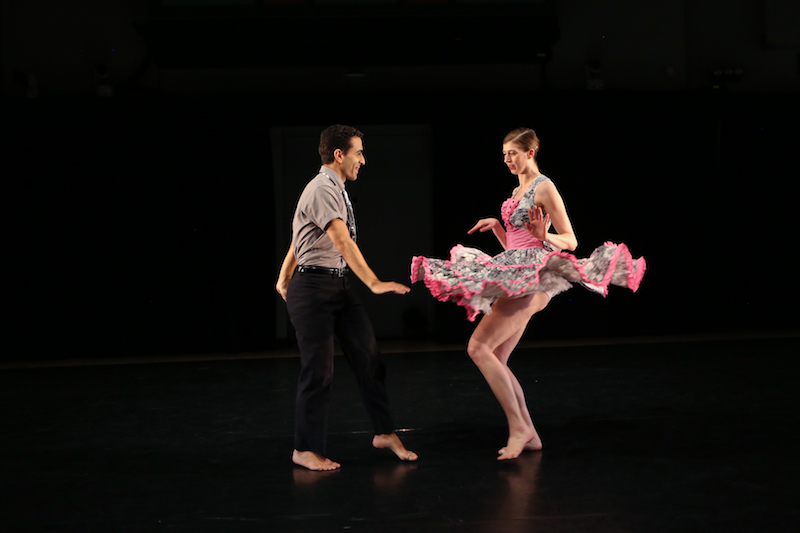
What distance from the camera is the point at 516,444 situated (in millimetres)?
3438

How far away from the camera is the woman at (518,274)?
3266mm

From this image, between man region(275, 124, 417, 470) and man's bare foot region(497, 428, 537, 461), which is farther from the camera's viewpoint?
man's bare foot region(497, 428, 537, 461)

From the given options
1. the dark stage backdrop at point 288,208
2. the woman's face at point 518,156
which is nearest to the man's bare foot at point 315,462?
the woman's face at point 518,156

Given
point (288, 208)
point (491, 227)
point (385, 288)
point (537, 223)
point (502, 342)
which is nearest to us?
point (385, 288)

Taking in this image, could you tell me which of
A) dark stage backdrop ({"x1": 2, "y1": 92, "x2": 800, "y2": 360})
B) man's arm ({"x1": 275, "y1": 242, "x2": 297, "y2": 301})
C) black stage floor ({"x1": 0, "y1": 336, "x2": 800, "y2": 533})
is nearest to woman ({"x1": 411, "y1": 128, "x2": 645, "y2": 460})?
black stage floor ({"x1": 0, "y1": 336, "x2": 800, "y2": 533})

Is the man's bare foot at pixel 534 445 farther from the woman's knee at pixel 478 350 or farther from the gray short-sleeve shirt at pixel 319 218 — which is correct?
the gray short-sleeve shirt at pixel 319 218

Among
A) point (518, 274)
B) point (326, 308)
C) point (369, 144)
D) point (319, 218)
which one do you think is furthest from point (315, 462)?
point (369, 144)

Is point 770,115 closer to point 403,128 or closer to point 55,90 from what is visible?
point 403,128

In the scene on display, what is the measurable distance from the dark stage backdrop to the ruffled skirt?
153 inches

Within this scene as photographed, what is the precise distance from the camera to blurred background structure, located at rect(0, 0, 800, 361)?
689 cm

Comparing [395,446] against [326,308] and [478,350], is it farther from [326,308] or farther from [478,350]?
[326,308]

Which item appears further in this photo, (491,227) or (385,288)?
(491,227)

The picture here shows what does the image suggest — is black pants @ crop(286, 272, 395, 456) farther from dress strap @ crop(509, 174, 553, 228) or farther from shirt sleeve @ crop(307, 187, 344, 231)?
dress strap @ crop(509, 174, 553, 228)

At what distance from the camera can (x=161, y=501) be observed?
298 cm
